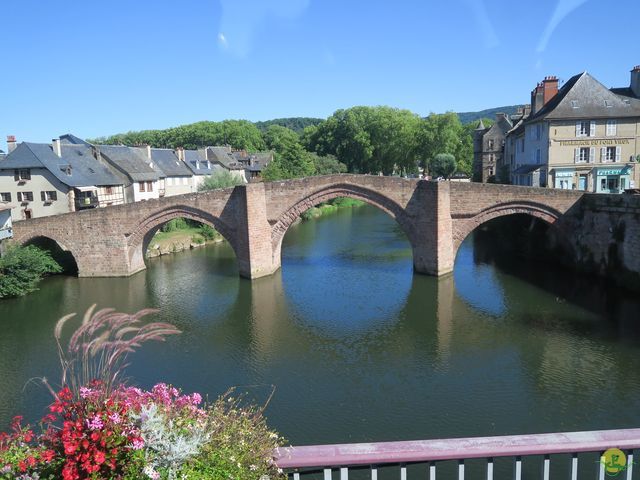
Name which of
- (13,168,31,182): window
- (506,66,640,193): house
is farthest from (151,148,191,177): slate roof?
(506,66,640,193): house

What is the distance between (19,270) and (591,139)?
2893 centimetres

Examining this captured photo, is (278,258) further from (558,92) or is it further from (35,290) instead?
(558,92)

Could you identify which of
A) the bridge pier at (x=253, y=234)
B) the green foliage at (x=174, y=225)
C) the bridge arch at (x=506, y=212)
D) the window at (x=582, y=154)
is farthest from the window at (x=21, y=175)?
the window at (x=582, y=154)

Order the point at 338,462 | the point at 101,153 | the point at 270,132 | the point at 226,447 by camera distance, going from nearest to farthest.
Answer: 1. the point at 338,462
2. the point at 226,447
3. the point at 101,153
4. the point at 270,132

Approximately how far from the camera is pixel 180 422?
4.01 metres

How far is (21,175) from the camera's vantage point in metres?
32.0

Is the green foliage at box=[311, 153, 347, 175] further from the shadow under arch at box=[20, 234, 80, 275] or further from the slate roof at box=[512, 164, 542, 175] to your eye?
the shadow under arch at box=[20, 234, 80, 275]

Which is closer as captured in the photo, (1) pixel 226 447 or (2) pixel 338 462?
(2) pixel 338 462

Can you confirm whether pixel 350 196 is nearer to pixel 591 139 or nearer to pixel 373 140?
pixel 591 139

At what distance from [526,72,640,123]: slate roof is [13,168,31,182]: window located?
97.1ft

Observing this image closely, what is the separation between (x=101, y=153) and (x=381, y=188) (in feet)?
72.4

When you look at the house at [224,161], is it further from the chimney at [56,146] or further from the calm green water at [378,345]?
the calm green water at [378,345]

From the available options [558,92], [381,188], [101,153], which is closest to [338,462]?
[381,188]

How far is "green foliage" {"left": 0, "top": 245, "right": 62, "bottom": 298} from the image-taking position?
2302cm
